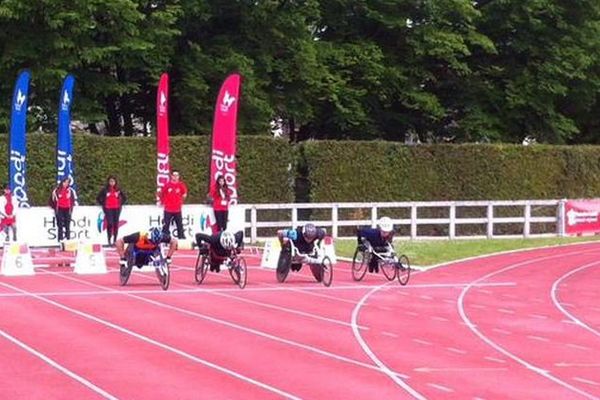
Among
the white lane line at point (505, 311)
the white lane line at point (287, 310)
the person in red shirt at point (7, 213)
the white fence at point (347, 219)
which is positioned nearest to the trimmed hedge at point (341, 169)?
the white fence at point (347, 219)

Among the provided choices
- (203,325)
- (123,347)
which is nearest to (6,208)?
(203,325)

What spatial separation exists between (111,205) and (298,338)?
1572cm

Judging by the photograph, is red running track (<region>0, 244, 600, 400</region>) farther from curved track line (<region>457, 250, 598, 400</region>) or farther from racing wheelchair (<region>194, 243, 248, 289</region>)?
racing wheelchair (<region>194, 243, 248, 289</region>)

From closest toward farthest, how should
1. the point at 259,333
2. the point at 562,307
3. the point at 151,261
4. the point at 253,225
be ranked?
the point at 259,333, the point at 562,307, the point at 151,261, the point at 253,225

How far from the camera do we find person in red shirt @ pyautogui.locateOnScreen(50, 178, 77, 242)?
31.3 meters

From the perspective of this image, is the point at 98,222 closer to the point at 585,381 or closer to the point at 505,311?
the point at 505,311

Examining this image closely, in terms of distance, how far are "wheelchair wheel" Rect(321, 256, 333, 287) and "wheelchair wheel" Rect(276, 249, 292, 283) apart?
0.63m

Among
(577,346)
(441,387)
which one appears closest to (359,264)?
(577,346)

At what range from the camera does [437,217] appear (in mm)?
42562

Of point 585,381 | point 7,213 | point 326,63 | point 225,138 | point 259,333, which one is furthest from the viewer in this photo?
point 326,63

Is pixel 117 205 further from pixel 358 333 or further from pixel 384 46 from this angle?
pixel 384 46

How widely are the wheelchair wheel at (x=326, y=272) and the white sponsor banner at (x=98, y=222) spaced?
7.99m

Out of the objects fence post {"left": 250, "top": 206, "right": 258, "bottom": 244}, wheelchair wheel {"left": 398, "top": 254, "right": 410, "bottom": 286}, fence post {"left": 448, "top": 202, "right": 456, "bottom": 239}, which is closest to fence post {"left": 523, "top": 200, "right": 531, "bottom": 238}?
fence post {"left": 448, "top": 202, "right": 456, "bottom": 239}

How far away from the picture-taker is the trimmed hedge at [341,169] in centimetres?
3806
